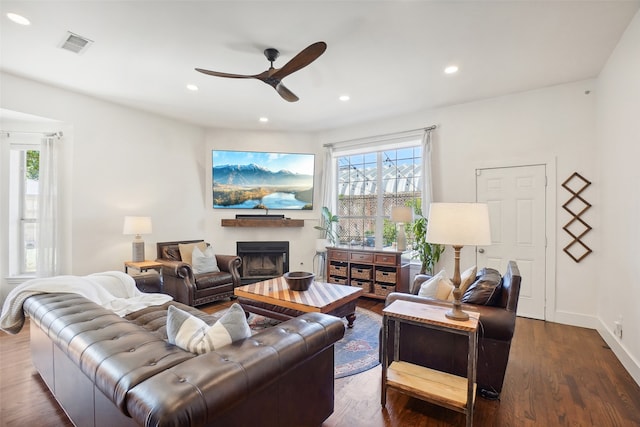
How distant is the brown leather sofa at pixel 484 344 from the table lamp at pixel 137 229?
3.85 m

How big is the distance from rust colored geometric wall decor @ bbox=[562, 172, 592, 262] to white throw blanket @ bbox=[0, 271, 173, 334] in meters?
4.71

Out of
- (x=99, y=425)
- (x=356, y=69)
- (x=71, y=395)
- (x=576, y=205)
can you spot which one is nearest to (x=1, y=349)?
(x=71, y=395)

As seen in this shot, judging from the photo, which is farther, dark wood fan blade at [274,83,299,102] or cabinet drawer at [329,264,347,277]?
cabinet drawer at [329,264,347,277]

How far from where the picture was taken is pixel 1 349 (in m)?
2.85

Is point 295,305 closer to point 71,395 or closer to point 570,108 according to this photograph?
point 71,395

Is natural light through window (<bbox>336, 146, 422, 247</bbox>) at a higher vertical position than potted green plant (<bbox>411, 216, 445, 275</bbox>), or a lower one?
higher

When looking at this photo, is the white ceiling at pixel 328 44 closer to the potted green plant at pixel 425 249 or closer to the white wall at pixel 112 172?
the white wall at pixel 112 172

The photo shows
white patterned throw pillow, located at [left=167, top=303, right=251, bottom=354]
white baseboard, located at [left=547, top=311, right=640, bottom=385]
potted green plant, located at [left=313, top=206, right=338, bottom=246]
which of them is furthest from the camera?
potted green plant, located at [left=313, top=206, right=338, bottom=246]

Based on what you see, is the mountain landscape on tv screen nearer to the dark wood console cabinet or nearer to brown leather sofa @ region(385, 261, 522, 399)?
the dark wood console cabinet

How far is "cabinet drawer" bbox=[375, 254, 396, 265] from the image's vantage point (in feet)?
14.7

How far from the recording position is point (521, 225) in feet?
12.9

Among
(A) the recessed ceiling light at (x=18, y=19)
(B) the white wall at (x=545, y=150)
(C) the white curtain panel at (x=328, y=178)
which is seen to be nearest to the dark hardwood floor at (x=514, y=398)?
(B) the white wall at (x=545, y=150)

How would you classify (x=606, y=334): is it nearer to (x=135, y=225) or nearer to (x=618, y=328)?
(x=618, y=328)

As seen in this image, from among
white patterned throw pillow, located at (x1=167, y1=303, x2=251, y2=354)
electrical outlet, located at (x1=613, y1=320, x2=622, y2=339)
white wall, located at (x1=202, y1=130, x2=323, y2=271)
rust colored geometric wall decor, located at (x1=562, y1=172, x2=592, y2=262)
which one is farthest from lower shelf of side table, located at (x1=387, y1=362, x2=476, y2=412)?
white wall, located at (x1=202, y1=130, x2=323, y2=271)
